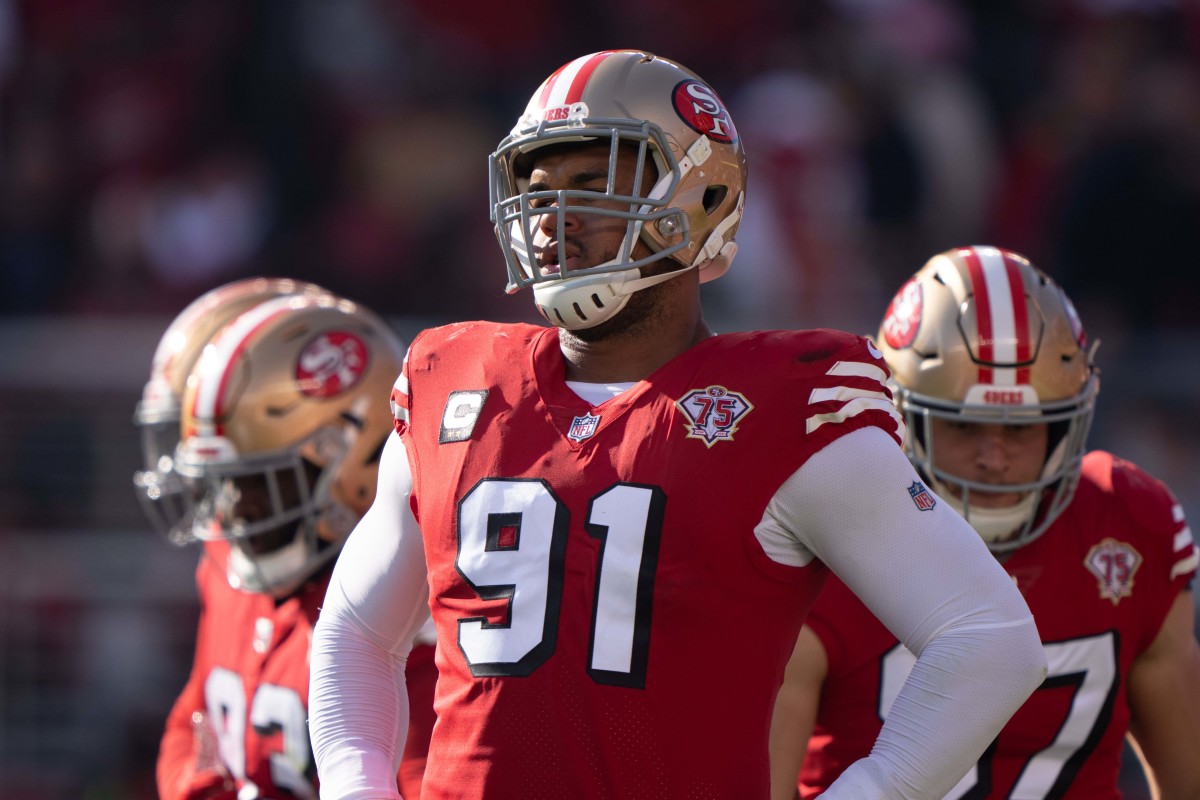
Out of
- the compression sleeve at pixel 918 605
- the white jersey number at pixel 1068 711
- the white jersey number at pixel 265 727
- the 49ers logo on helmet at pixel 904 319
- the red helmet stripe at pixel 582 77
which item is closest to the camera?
the compression sleeve at pixel 918 605

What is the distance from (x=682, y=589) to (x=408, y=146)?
6.03 meters

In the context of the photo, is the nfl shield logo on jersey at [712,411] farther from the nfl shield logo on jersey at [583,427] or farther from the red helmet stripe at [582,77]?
the red helmet stripe at [582,77]

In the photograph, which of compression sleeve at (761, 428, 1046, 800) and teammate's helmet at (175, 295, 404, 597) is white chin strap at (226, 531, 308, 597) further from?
compression sleeve at (761, 428, 1046, 800)

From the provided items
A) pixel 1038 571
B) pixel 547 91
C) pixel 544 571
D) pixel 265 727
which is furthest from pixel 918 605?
pixel 265 727

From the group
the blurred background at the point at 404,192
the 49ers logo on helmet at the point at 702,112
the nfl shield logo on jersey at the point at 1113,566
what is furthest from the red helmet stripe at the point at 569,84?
the blurred background at the point at 404,192

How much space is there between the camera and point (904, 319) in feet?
10.3

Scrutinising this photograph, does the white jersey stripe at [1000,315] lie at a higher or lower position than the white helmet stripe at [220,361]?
higher

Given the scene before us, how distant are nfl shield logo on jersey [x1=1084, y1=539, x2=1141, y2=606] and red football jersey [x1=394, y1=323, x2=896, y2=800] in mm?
974

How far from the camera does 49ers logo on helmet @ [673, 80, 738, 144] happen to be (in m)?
2.34

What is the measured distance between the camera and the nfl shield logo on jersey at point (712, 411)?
6.82 ft

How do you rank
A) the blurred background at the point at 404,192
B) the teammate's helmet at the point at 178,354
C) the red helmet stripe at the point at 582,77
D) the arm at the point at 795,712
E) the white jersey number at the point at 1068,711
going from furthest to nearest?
the blurred background at the point at 404,192 → the teammate's helmet at the point at 178,354 → the white jersey number at the point at 1068,711 → the arm at the point at 795,712 → the red helmet stripe at the point at 582,77

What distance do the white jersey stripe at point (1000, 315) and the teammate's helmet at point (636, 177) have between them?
2.62 feet

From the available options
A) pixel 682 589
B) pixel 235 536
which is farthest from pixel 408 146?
pixel 682 589

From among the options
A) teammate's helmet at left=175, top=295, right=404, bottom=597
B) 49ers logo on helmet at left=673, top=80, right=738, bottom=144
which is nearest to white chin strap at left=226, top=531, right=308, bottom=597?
teammate's helmet at left=175, top=295, right=404, bottom=597
